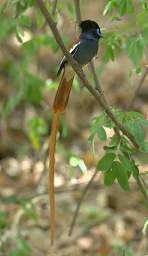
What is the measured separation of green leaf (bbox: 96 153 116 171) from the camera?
2180mm

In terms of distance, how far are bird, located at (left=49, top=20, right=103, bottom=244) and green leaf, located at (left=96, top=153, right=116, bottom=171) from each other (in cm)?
36

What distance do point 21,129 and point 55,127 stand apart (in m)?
3.40

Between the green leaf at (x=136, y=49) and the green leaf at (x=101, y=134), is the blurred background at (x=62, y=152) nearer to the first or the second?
the green leaf at (x=136, y=49)

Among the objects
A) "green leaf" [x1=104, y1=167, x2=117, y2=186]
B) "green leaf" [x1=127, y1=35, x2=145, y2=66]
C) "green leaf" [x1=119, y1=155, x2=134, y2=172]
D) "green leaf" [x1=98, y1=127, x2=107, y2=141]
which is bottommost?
"green leaf" [x1=104, y1=167, x2=117, y2=186]

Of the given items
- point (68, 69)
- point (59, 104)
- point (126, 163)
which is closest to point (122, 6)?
point (68, 69)

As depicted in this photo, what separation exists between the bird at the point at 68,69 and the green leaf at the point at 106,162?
1.17 feet

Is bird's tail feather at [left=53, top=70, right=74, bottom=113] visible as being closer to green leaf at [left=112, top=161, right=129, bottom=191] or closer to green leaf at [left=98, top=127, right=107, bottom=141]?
green leaf at [left=98, top=127, right=107, bottom=141]

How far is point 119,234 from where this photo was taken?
447 centimetres

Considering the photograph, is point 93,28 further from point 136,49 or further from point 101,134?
point 101,134

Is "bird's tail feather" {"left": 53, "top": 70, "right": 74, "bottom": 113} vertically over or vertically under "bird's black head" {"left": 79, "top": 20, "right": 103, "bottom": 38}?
under

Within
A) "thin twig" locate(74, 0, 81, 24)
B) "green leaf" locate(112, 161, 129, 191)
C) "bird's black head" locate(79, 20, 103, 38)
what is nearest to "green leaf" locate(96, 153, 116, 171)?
"green leaf" locate(112, 161, 129, 191)

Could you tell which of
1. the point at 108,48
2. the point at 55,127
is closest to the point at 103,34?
the point at 108,48

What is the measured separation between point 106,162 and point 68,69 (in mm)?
520

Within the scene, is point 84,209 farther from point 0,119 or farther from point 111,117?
point 111,117
